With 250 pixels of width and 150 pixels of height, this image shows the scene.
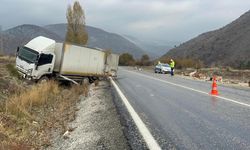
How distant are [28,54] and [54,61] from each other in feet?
Result: 5.78

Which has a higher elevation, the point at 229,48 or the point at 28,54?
the point at 229,48

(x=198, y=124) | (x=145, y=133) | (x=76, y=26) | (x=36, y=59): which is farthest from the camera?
(x=76, y=26)

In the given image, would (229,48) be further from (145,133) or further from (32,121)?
(145,133)

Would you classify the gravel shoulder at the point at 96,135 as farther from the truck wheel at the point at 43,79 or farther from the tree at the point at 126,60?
the tree at the point at 126,60

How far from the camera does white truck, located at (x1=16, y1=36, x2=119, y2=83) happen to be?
24.1 meters

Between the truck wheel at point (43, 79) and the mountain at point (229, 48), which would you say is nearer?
the truck wheel at point (43, 79)


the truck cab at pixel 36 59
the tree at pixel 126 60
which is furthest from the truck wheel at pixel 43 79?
the tree at pixel 126 60

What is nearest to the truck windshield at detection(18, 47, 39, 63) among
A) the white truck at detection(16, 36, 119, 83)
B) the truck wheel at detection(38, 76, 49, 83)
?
the white truck at detection(16, 36, 119, 83)

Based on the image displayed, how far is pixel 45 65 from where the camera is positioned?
Result: 80.2ft

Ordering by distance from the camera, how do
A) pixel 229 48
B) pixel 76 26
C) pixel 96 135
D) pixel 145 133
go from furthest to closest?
pixel 229 48 < pixel 76 26 < pixel 96 135 < pixel 145 133

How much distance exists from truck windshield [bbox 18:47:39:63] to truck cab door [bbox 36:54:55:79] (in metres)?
0.38

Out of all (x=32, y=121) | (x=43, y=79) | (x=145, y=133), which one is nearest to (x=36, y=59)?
(x=43, y=79)

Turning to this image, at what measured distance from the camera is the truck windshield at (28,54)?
24.1m

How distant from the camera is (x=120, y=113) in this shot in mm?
10383
